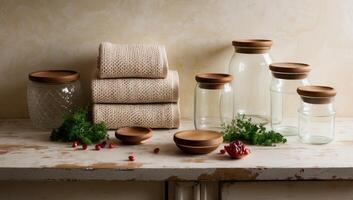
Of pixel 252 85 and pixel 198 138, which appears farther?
pixel 252 85

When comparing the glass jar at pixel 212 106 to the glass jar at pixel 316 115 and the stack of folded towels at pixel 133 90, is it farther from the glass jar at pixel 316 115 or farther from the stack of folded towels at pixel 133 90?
the glass jar at pixel 316 115

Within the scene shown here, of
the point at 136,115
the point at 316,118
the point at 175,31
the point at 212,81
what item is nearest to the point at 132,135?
the point at 136,115

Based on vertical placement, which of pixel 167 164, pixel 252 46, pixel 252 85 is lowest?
pixel 167 164

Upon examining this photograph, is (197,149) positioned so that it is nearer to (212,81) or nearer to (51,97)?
(212,81)

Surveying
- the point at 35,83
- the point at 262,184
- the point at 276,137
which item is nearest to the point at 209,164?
the point at 262,184

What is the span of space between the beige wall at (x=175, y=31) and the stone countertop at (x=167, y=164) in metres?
0.32

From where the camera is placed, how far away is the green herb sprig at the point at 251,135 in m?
1.31

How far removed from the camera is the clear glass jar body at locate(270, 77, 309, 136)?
1.45 metres

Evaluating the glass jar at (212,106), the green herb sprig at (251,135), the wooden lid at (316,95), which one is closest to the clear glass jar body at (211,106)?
the glass jar at (212,106)

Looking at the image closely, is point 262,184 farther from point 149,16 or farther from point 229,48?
point 149,16

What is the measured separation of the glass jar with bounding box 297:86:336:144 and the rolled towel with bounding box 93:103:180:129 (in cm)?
32

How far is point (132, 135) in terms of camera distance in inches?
51.3

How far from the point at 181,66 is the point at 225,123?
0.22 meters

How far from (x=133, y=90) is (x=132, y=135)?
15 cm
